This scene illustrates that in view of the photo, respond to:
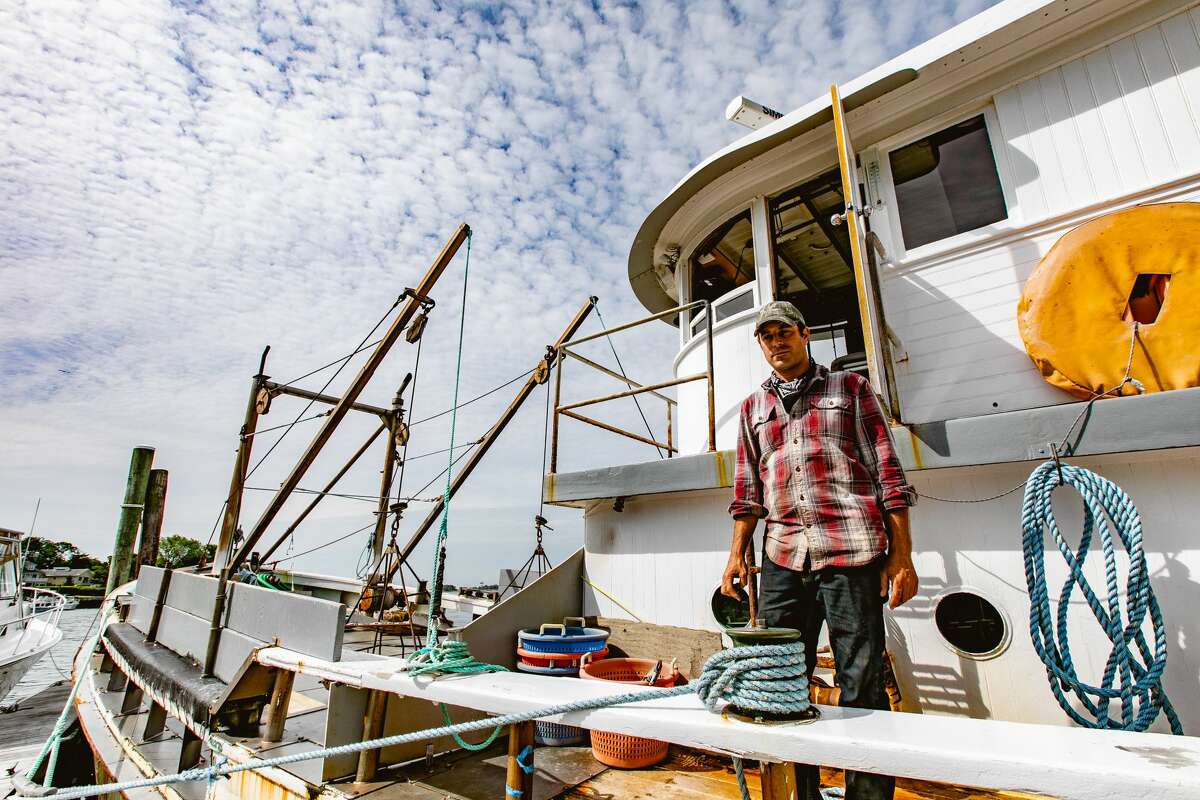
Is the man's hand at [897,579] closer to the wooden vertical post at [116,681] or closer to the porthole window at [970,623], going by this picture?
the porthole window at [970,623]

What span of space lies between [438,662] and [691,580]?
7.46 ft

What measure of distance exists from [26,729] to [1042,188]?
19754 millimetres

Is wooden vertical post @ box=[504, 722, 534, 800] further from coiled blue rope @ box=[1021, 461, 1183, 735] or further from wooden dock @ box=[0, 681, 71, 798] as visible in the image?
wooden dock @ box=[0, 681, 71, 798]

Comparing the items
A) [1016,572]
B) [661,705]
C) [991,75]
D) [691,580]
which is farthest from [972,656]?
[991,75]

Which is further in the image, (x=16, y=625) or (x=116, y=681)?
(x=16, y=625)

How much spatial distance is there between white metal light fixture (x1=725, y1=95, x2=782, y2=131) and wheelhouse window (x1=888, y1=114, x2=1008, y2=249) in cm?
113

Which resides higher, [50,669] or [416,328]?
[416,328]

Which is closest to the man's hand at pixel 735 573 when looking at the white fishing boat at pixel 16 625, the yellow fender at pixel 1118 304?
the yellow fender at pixel 1118 304

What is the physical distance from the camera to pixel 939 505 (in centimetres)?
322

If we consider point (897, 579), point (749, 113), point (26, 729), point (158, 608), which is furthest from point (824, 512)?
point (26, 729)

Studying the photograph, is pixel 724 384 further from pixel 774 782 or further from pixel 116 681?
pixel 116 681

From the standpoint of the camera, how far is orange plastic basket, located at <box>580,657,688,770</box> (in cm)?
311

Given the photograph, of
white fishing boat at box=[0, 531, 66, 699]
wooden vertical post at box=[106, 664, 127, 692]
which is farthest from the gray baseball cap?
white fishing boat at box=[0, 531, 66, 699]

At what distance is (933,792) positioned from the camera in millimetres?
2643
